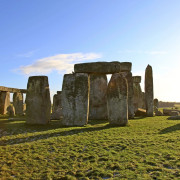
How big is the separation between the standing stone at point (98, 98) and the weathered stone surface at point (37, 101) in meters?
4.54

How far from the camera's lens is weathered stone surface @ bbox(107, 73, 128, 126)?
11.1 meters

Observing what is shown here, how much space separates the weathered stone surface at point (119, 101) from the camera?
11.1m

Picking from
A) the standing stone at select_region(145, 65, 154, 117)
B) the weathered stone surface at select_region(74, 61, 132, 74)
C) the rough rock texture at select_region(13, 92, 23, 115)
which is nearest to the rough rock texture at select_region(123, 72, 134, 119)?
the standing stone at select_region(145, 65, 154, 117)

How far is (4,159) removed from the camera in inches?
233

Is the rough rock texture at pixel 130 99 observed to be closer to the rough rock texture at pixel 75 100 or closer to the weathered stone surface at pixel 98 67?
the weathered stone surface at pixel 98 67

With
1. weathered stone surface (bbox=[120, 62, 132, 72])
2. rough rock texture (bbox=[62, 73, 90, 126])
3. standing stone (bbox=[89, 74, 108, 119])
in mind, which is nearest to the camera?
rough rock texture (bbox=[62, 73, 90, 126])

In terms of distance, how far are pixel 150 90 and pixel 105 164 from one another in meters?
13.7

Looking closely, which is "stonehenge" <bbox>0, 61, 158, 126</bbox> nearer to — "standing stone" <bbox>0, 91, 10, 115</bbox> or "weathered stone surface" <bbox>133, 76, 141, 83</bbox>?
"standing stone" <bbox>0, 91, 10, 115</bbox>

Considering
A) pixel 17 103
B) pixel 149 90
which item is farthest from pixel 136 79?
pixel 17 103

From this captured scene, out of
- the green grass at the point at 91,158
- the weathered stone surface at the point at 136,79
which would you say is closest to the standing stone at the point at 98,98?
the green grass at the point at 91,158

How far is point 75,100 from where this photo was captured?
1130 centimetres

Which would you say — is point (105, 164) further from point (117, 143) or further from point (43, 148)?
point (43, 148)

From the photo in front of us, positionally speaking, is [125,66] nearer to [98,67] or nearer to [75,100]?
[98,67]

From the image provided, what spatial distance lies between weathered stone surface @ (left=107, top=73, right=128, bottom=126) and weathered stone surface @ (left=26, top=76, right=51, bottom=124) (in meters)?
3.64
